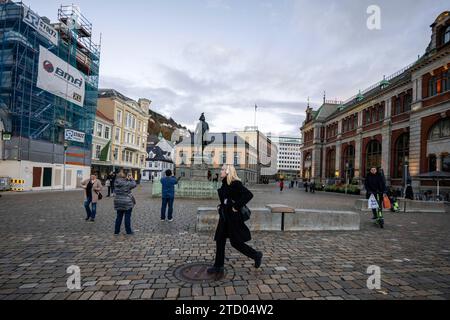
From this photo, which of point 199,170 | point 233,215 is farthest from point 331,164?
point 233,215

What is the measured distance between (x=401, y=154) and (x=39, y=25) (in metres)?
39.8

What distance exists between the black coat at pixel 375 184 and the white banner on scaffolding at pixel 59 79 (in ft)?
87.7

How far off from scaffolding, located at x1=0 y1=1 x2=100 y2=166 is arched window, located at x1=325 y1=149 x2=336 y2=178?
41.4m

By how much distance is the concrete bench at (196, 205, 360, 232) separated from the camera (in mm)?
7555

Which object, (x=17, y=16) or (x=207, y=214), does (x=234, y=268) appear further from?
(x=17, y=16)

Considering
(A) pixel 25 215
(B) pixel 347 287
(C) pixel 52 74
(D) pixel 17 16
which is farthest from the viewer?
(C) pixel 52 74

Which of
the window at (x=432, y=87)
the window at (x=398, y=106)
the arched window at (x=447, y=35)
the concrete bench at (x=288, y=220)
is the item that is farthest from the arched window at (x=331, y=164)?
the concrete bench at (x=288, y=220)

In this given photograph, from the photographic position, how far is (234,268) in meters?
4.55

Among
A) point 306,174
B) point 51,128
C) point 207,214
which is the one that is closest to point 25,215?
point 207,214

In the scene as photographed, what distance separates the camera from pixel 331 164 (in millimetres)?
48531

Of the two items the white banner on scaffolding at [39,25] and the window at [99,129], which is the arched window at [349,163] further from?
the white banner on scaffolding at [39,25]

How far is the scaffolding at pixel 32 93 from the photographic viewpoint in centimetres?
2173

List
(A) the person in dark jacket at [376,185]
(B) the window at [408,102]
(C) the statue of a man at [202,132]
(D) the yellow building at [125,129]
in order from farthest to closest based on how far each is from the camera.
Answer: (D) the yellow building at [125,129] → (B) the window at [408,102] → (C) the statue of a man at [202,132] → (A) the person in dark jacket at [376,185]
